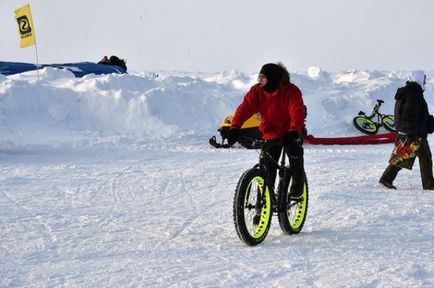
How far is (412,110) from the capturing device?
855 centimetres

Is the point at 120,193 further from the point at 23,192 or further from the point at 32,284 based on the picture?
the point at 32,284

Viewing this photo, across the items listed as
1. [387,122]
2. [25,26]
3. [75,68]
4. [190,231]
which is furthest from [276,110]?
[75,68]

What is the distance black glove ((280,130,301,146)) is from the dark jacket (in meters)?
3.50

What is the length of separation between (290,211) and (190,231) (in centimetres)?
102

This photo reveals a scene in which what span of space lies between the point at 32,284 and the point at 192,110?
15709 millimetres

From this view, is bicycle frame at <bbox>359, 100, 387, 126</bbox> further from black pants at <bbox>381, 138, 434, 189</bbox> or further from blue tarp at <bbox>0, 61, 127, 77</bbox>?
blue tarp at <bbox>0, 61, 127, 77</bbox>

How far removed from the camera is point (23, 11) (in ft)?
67.5

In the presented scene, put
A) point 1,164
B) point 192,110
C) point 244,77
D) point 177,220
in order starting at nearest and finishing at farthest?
point 177,220, point 1,164, point 192,110, point 244,77

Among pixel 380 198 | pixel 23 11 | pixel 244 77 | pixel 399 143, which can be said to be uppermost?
pixel 23 11

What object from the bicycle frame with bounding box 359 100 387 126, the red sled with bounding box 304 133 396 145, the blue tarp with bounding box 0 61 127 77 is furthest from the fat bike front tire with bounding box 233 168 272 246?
the blue tarp with bounding box 0 61 127 77

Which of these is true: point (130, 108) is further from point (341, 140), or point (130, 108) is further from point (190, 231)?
point (190, 231)

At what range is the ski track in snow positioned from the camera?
4570 millimetres

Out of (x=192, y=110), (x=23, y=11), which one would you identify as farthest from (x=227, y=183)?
(x=23, y=11)

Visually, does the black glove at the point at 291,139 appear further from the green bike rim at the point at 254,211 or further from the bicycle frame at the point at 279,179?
the green bike rim at the point at 254,211
